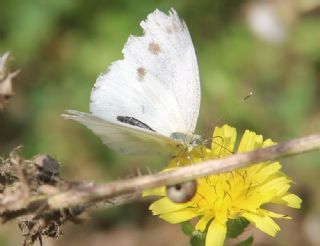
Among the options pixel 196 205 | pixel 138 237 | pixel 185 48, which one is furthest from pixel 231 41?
pixel 196 205

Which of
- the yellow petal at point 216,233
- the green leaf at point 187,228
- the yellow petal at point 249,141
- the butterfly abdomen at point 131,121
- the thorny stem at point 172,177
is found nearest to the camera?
the thorny stem at point 172,177

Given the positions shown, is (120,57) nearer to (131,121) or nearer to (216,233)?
(131,121)

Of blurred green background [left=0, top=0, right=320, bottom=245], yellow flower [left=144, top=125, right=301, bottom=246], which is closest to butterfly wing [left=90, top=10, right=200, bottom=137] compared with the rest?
yellow flower [left=144, top=125, right=301, bottom=246]

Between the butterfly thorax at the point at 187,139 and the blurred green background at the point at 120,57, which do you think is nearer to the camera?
the butterfly thorax at the point at 187,139

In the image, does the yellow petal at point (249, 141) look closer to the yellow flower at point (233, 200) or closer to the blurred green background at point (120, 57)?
the yellow flower at point (233, 200)

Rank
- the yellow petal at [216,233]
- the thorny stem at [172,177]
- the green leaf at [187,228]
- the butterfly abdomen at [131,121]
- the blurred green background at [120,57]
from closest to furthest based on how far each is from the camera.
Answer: the thorny stem at [172,177]
the yellow petal at [216,233]
the green leaf at [187,228]
the butterfly abdomen at [131,121]
the blurred green background at [120,57]

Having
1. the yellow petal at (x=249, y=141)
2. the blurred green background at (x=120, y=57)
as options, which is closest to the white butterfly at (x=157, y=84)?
the yellow petal at (x=249, y=141)

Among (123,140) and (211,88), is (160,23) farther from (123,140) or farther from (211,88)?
(211,88)

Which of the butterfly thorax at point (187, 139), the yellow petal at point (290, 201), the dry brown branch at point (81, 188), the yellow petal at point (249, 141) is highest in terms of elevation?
the yellow petal at point (249, 141)
